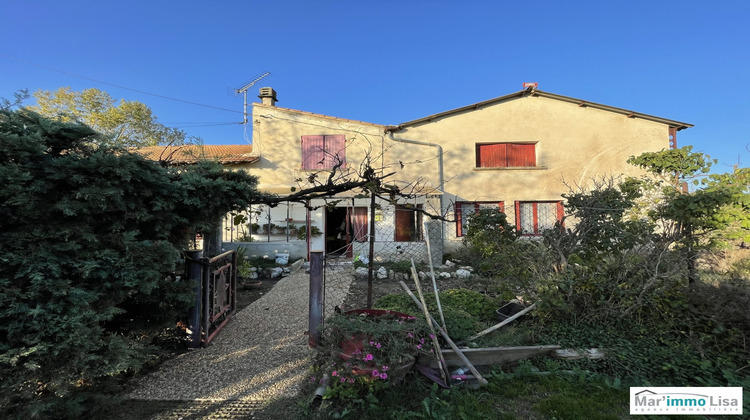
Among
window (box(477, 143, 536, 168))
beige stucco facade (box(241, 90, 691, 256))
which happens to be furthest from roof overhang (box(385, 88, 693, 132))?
window (box(477, 143, 536, 168))

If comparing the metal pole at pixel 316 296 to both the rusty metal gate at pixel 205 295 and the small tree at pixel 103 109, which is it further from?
the small tree at pixel 103 109

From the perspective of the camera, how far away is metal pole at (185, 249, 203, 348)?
358 cm

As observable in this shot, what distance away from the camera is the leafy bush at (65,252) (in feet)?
6.61

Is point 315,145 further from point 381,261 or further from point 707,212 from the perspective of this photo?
point 707,212

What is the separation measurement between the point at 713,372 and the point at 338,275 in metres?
7.11

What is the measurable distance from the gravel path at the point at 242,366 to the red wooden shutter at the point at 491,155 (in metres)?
10.3

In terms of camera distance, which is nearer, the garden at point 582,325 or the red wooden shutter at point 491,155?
the garden at point 582,325

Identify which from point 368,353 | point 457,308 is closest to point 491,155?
point 457,308

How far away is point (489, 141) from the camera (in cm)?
1254

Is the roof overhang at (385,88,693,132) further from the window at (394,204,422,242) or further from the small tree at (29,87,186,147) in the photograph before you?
the small tree at (29,87,186,147)

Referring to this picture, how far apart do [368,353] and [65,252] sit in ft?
8.18

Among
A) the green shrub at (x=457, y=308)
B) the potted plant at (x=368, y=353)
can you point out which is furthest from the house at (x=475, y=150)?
the potted plant at (x=368, y=353)

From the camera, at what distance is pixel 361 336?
2691 mm

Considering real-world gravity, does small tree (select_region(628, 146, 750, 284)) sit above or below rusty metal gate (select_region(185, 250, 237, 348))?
above
